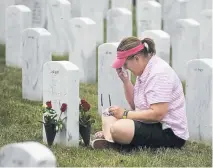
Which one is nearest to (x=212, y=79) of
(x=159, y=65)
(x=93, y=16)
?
(x=159, y=65)

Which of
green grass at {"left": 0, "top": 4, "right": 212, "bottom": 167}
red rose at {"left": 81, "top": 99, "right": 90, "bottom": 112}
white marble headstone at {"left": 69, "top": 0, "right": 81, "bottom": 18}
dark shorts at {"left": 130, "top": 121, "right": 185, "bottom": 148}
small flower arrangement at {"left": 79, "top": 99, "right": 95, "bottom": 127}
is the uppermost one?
white marble headstone at {"left": 69, "top": 0, "right": 81, "bottom": 18}

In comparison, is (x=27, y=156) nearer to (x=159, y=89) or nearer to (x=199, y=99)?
(x=159, y=89)

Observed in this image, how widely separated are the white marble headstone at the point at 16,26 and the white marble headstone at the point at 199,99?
3.79 metres

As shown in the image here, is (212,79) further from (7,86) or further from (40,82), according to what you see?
(7,86)

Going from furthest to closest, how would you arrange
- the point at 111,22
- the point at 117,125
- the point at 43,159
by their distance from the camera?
the point at 111,22 < the point at 117,125 < the point at 43,159

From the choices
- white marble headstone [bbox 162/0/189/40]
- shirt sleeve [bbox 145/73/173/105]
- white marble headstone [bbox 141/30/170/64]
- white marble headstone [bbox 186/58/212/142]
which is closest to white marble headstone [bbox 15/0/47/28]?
white marble headstone [bbox 162/0/189/40]

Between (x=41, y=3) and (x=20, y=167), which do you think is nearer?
(x=20, y=167)

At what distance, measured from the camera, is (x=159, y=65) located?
274 inches

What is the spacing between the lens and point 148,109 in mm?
6898

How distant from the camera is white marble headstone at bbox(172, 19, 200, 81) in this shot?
10.5 metres

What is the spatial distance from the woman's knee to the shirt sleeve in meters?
0.27

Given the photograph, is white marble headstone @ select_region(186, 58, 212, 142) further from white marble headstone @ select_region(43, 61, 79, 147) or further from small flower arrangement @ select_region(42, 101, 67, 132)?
small flower arrangement @ select_region(42, 101, 67, 132)

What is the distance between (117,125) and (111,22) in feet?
15.2

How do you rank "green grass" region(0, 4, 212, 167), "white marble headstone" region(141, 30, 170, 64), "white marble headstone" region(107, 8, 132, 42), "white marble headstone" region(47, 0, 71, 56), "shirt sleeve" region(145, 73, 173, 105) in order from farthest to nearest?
"white marble headstone" region(47, 0, 71, 56), "white marble headstone" region(107, 8, 132, 42), "white marble headstone" region(141, 30, 170, 64), "shirt sleeve" region(145, 73, 173, 105), "green grass" region(0, 4, 212, 167)
